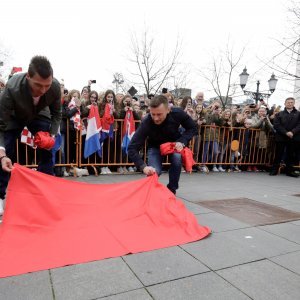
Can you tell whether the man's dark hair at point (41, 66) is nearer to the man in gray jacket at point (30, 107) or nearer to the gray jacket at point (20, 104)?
the man in gray jacket at point (30, 107)

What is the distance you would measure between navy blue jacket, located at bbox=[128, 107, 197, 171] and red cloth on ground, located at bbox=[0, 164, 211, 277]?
0.90m

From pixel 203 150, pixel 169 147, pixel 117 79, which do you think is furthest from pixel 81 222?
pixel 117 79

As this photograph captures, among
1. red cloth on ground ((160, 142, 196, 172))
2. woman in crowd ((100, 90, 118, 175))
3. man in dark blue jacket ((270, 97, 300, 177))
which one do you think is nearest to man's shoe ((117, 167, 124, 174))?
woman in crowd ((100, 90, 118, 175))

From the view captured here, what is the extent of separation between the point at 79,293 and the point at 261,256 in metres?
1.63

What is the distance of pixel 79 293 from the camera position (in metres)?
2.04

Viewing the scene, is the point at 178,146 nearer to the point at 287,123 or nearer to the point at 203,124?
the point at 203,124

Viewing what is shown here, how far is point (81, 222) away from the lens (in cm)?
294

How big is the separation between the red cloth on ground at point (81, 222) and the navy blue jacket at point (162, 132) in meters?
0.90

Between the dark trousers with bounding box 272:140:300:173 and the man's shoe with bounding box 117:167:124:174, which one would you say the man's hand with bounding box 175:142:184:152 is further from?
the dark trousers with bounding box 272:140:300:173

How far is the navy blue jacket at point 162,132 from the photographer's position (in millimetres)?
4359

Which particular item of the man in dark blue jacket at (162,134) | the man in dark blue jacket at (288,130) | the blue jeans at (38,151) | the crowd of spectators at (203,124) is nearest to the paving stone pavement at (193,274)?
the man in dark blue jacket at (162,134)

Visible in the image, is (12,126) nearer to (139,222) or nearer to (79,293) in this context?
(139,222)

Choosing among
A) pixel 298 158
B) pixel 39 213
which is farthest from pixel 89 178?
pixel 298 158

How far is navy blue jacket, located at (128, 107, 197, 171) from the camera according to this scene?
14.3ft
